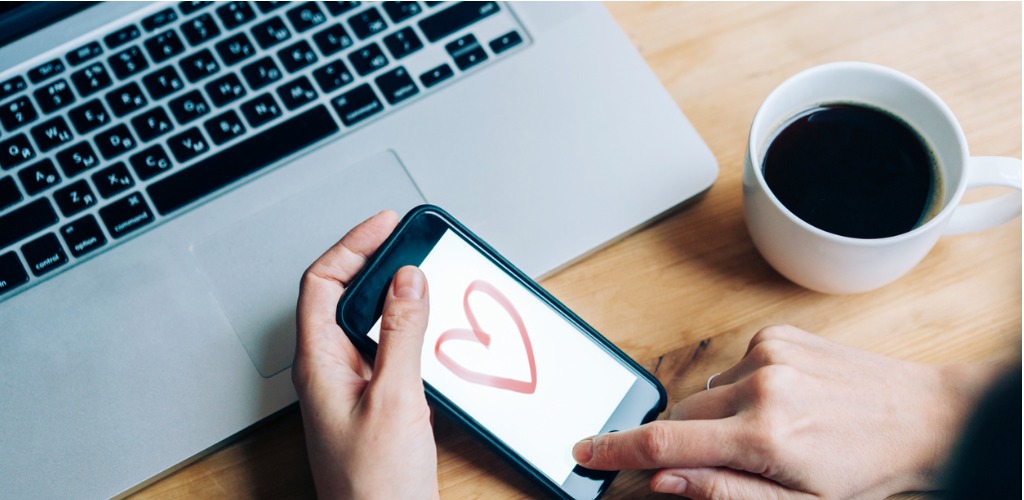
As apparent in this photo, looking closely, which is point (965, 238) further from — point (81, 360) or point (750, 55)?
point (81, 360)

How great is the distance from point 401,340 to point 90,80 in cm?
31

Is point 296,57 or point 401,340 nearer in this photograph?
point 401,340

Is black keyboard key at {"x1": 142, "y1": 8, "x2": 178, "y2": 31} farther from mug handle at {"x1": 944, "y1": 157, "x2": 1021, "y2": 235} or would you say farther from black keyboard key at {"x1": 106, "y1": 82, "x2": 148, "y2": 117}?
mug handle at {"x1": 944, "y1": 157, "x2": 1021, "y2": 235}

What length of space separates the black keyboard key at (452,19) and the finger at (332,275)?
152 millimetres

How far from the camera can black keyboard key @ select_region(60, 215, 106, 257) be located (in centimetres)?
50

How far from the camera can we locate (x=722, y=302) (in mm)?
524

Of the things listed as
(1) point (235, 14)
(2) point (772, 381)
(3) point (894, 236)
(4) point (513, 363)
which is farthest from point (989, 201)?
(1) point (235, 14)

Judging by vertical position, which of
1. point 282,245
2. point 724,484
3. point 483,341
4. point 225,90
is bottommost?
point 724,484

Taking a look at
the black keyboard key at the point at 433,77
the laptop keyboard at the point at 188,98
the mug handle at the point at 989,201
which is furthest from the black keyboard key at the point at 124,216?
the mug handle at the point at 989,201

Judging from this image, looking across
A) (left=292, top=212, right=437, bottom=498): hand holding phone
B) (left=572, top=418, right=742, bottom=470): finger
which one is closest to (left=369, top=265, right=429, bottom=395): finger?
(left=292, top=212, right=437, bottom=498): hand holding phone

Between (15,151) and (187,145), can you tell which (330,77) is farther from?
(15,151)

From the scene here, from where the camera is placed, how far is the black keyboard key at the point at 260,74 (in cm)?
53

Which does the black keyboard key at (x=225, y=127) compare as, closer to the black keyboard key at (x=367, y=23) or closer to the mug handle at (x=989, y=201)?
the black keyboard key at (x=367, y=23)

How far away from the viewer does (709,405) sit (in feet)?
1.47
